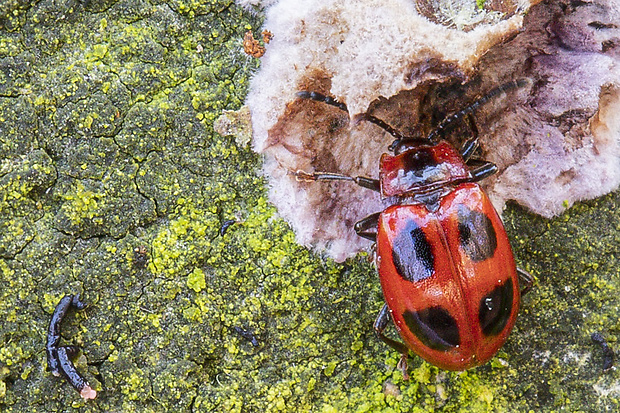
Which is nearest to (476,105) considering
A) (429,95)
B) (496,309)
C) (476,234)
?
(429,95)

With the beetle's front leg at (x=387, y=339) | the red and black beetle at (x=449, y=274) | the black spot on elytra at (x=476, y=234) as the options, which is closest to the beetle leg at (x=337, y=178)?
the red and black beetle at (x=449, y=274)

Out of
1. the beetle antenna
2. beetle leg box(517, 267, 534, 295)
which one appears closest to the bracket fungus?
the beetle antenna

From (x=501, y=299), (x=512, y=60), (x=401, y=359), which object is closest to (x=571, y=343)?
(x=501, y=299)

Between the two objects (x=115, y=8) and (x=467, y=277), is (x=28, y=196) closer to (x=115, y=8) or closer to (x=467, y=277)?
(x=115, y=8)

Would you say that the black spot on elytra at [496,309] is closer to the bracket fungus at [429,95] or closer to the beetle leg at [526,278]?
the beetle leg at [526,278]

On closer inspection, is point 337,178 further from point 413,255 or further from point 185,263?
point 185,263

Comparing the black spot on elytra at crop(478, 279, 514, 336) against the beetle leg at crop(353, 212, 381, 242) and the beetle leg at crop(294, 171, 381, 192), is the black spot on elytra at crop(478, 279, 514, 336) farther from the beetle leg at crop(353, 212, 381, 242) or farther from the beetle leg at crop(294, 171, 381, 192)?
the beetle leg at crop(294, 171, 381, 192)

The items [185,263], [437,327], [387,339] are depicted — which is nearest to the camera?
[437,327]
